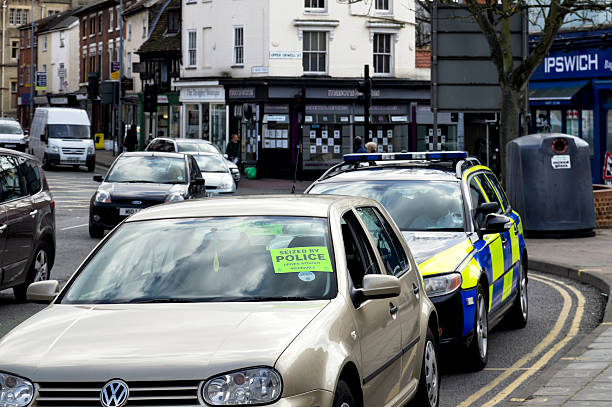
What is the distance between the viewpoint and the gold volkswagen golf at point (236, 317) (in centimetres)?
479

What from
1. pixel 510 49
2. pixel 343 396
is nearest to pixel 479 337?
pixel 343 396

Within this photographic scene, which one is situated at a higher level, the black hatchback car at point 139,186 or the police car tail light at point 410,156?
the police car tail light at point 410,156

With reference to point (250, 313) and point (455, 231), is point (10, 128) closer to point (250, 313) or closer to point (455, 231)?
point (455, 231)

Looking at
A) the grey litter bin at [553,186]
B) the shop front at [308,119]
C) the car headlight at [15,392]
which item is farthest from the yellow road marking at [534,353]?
Result: the shop front at [308,119]

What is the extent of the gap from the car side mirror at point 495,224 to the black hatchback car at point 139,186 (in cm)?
1118

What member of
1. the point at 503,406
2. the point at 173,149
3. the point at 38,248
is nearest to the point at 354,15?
the point at 173,149

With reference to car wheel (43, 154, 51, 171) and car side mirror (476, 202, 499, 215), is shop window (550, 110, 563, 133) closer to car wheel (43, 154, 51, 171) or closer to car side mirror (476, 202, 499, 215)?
car wheel (43, 154, 51, 171)

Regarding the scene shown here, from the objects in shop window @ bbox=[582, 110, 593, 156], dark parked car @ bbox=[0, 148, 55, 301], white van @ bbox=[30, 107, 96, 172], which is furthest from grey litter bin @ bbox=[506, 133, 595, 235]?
white van @ bbox=[30, 107, 96, 172]

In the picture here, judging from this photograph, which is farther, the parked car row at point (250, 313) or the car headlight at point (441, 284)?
the car headlight at point (441, 284)

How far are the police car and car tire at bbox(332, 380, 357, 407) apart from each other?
3528 millimetres

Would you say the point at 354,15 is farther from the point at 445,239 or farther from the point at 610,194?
the point at 445,239

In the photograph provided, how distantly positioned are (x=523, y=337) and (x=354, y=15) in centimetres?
4026

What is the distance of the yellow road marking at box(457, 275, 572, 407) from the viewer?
27.5ft

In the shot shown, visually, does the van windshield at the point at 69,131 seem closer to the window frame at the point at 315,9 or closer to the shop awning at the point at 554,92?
the window frame at the point at 315,9
